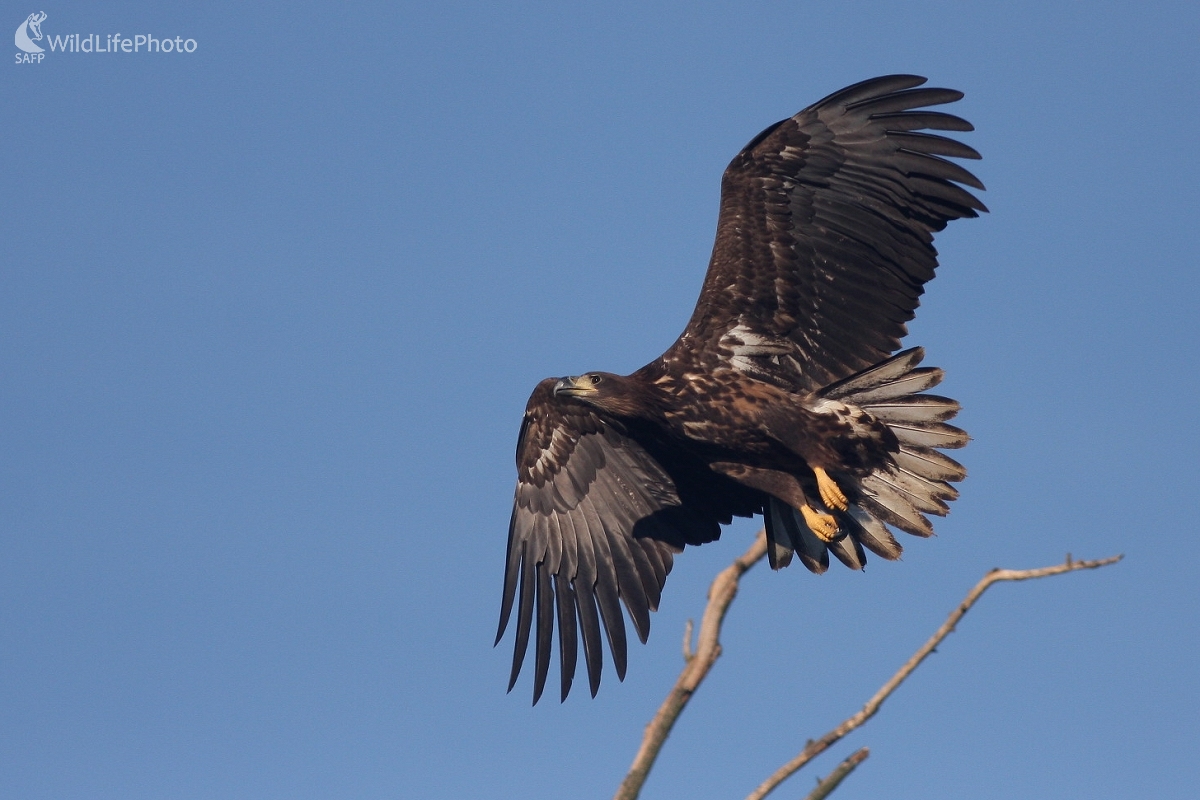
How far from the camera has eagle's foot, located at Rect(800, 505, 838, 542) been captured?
9.55 meters

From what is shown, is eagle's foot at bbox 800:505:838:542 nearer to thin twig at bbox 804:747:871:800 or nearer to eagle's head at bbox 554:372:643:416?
eagle's head at bbox 554:372:643:416

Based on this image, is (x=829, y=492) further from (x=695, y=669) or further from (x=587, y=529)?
(x=695, y=669)

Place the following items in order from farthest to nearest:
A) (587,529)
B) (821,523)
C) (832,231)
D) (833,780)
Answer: (587,529) → (821,523) → (832,231) → (833,780)

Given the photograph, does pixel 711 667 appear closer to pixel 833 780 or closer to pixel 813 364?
pixel 833 780

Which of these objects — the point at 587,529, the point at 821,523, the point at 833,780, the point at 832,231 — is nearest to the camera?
the point at 833,780

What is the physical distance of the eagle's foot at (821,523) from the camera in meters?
9.55

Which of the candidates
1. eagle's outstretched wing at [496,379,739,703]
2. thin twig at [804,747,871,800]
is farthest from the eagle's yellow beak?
thin twig at [804,747,871,800]

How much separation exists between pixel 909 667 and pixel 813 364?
18.2 feet

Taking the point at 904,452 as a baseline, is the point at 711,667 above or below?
below

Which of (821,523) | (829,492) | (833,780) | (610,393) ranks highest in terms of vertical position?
(610,393)

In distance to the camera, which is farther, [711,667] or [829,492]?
[829,492]

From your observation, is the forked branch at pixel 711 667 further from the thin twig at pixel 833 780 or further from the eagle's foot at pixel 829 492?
the eagle's foot at pixel 829 492

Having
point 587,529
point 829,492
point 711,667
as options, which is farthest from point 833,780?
point 587,529

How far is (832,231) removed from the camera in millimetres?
9328
